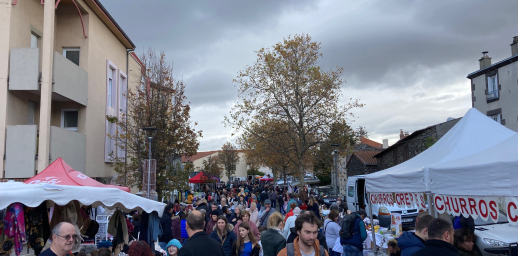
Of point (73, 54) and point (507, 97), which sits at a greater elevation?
point (73, 54)

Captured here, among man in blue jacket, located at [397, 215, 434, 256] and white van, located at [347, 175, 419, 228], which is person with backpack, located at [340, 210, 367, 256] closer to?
man in blue jacket, located at [397, 215, 434, 256]

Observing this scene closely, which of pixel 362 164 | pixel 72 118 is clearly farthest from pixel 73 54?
pixel 362 164

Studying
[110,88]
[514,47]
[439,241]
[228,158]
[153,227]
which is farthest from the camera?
[228,158]

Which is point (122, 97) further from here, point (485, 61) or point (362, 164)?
point (362, 164)

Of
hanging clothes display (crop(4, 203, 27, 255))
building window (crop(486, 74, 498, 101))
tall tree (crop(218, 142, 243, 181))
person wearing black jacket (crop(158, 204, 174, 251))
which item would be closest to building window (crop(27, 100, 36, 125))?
person wearing black jacket (crop(158, 204, 174, 251))

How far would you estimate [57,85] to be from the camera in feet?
51.4

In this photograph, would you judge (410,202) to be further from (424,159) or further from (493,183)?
(493,183)

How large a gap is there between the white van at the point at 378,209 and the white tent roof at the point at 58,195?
30.4ft

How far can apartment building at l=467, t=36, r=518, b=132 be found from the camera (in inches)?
974

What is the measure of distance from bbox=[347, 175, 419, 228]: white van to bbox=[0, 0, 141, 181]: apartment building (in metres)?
12.0

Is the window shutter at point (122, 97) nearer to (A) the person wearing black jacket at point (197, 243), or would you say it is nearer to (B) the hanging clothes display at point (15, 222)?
(B) the hanging clothes display at point (15, 222)

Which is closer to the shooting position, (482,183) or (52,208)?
(482,183)

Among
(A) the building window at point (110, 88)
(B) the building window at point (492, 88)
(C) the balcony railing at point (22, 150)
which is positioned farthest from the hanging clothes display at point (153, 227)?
(B) the building window at point (492, 88)

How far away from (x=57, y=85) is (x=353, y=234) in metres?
12.6
